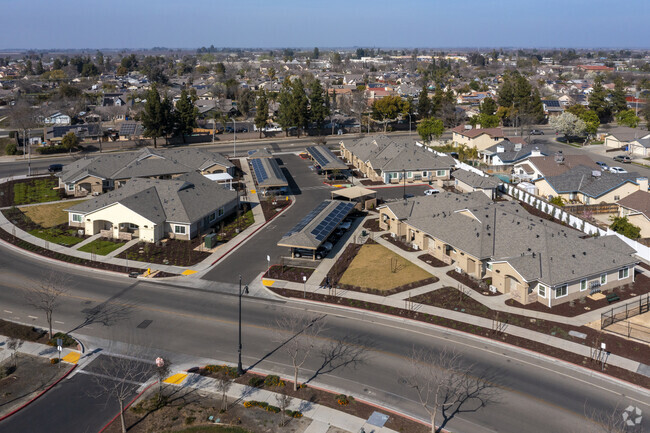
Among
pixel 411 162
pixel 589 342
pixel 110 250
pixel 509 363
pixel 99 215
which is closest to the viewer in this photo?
pixel 509 363

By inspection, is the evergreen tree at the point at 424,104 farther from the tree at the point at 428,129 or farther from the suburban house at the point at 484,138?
the suburban house at the point at 484,138

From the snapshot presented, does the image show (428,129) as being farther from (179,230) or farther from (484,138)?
(179,230)

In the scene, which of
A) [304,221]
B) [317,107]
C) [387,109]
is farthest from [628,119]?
[304,221]

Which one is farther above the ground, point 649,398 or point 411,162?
point 411,162

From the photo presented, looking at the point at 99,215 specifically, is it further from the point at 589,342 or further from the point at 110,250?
the point at 589,342

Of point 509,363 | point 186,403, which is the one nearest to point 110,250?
point 186,403

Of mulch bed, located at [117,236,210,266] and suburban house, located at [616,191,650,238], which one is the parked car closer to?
suburban house, located at [616,191,650,238]

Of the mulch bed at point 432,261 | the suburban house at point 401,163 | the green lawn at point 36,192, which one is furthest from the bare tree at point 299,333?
the green lawn at point 36,192
